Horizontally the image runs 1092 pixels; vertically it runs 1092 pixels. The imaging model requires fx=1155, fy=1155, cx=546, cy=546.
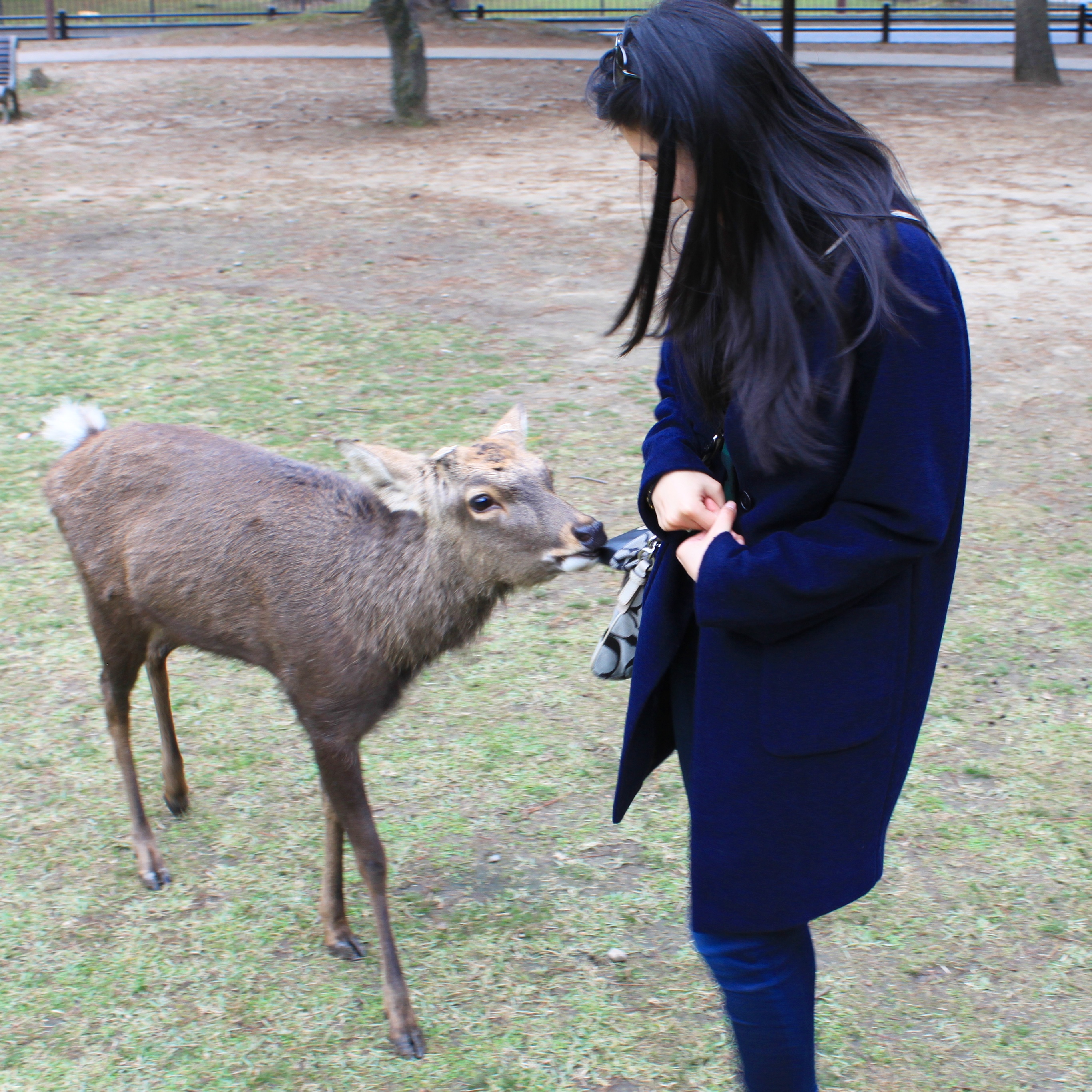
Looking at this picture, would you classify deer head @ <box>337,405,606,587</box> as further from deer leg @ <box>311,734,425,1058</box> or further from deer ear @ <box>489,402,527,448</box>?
deer leg @ <box>311,734,425,1058</box>

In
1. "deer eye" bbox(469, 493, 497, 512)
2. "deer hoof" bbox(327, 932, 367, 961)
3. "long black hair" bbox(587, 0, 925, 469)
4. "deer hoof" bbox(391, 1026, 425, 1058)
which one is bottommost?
"deer hoof" bbox(391, 1026, 425, 1058)

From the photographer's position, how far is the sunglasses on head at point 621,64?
187cm

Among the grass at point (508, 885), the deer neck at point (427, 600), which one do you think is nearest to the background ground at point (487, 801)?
the grass at point (508, 885)

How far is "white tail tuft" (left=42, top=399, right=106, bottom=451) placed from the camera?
3709mm

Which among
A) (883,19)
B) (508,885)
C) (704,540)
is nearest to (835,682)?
(704,540)

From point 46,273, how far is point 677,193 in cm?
892

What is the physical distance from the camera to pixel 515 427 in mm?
3389

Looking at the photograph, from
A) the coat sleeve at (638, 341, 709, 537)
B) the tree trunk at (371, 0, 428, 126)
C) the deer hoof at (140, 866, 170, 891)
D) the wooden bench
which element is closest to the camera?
the coat sleeve at (638, 341, 709, 537)

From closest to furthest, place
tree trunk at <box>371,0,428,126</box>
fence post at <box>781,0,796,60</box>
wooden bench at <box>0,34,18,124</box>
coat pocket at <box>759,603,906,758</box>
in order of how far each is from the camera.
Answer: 1. coat pocket at <box>759,603,906,758</box>
2. tree trunk at <box>371,0,428,126</box>
3. wooden bench at <box>0,34,18,124</box>
4. fence post at <box>781,0,796,60</box>

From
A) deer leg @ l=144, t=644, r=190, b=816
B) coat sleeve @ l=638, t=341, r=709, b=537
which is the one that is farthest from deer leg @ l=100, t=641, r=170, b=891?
coat sleeve @ l=638, t=341, r=709, b=537

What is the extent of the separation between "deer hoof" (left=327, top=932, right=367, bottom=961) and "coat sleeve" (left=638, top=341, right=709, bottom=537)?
169cm

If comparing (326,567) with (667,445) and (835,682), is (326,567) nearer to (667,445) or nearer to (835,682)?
(667,445)

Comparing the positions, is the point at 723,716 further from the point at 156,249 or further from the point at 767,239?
the point at 156,249

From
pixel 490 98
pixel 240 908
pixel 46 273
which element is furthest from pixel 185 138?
pixel 240 908
